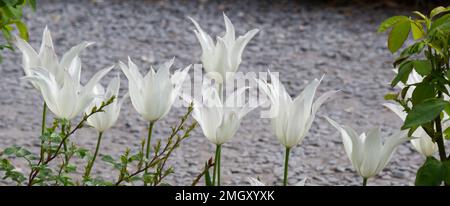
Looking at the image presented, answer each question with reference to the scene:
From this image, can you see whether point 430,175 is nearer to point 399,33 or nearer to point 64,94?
point 399,33

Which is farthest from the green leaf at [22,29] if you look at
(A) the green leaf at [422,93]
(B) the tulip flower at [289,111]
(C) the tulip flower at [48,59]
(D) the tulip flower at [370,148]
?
(A) the green leaf at [422,93]

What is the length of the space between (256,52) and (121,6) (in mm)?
1285

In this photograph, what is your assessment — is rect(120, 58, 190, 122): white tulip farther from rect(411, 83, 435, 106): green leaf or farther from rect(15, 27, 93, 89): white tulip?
rect(411, 83, 435, 106): green leaf

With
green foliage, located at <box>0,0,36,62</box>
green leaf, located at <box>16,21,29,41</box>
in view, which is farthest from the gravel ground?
green foliage, located at <box>0,0,36,62</box>

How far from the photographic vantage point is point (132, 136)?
4.05 metres

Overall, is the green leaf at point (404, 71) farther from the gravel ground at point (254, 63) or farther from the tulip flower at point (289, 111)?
the gravel ground at point (254, 63)

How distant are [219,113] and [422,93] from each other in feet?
1.23

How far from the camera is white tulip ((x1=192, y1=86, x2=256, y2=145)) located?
167 centimetres

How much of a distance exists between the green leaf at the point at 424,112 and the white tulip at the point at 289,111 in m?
0.21

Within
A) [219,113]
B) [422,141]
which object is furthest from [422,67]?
[219,113]

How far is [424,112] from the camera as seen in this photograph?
57.1 inches

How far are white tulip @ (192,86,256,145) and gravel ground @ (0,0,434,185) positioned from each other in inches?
74.0
